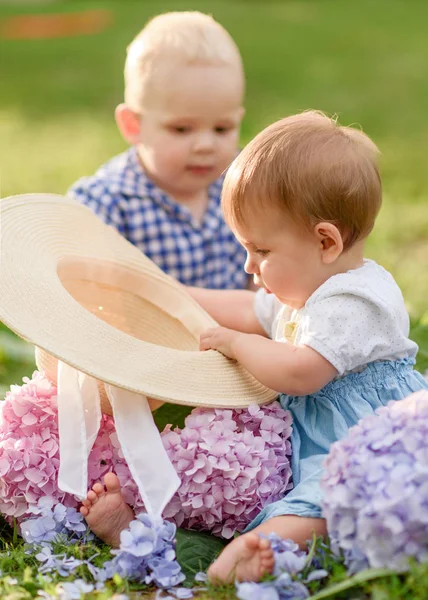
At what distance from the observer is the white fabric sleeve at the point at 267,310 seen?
296cm

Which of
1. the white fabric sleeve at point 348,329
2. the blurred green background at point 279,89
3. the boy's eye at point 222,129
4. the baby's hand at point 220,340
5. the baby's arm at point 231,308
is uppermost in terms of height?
the boy's eye at point 222,129

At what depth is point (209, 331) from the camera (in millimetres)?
2680

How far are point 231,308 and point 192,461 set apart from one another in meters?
0.79

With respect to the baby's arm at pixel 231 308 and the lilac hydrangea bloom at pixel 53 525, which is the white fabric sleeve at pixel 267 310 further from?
the lilac hydrangea bloom at pixel 53 525

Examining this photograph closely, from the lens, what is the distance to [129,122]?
396 cm

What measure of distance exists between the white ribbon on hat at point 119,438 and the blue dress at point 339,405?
0.37m

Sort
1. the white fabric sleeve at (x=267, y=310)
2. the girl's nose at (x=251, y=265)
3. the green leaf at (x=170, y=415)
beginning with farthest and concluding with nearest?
the white fabric sleeve at (x=267, y=310) < the green leaf at (x=170, y=415) < the girl's nose at (x=251, y=265)

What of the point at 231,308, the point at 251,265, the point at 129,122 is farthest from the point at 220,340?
the point at 129,122

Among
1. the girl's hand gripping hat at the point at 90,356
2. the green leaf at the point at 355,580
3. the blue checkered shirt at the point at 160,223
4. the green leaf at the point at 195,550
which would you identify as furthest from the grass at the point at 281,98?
the blue checkered shirt at the point at 160,223

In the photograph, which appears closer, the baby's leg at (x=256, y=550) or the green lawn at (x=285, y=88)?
the baby's leg at (x=256, y=550)

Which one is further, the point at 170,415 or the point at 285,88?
the point at 285,88

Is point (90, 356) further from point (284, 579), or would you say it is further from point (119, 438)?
point (284, 579)

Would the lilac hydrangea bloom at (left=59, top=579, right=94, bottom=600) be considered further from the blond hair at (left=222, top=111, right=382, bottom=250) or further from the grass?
the blond hair at (left=222, top=111, right=382, bottom=250)

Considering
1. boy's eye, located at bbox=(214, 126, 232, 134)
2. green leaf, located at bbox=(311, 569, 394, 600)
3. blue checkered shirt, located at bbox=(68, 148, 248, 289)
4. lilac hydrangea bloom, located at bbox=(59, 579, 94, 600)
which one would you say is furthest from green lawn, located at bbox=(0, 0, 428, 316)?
lilac hydrangea bloom, located at bbox=(59, 579, 94, 600)
